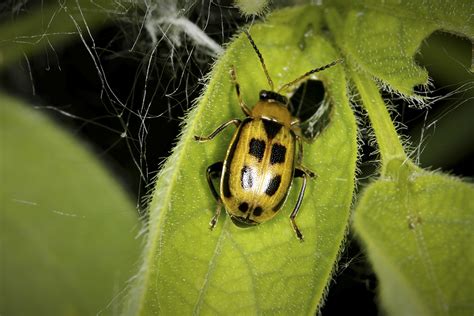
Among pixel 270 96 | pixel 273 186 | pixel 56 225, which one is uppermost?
pixel 270 96

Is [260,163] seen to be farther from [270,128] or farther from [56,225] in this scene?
[56,225]

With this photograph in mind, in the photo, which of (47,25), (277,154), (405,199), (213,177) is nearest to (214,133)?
(213,177)

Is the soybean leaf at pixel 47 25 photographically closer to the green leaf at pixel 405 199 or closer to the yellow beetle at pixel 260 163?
the yellow beetle at pixel 260 163

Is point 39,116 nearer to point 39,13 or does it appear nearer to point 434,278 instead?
point 39,13

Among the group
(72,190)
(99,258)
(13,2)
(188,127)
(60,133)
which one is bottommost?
(99,258)

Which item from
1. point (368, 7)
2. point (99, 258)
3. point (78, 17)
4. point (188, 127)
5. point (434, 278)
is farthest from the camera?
point (78, 17)

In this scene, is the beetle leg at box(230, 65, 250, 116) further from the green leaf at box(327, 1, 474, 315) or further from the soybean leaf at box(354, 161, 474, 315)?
the soybean leaf at box(354, 161, 474, 315)

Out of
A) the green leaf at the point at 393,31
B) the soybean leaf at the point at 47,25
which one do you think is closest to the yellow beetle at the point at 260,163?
the green leaf at the point at 393,31

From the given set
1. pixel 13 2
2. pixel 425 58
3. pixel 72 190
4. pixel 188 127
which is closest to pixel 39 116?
pixel 72 190
